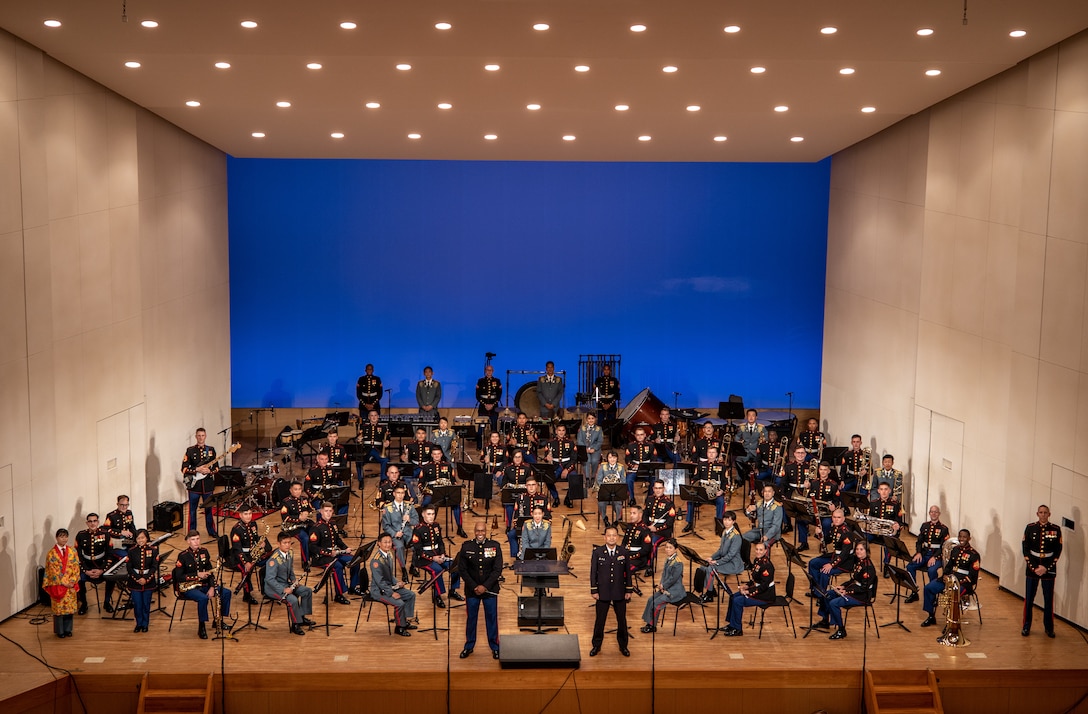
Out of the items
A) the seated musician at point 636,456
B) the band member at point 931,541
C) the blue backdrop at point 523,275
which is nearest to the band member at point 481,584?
the band member at point 931,541

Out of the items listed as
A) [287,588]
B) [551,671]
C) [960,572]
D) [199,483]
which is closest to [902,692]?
[960,572]

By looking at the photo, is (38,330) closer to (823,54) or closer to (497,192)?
(823,54)

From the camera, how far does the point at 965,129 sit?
51.3 ft

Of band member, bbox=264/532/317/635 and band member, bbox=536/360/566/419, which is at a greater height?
band member, bbox=536/360/566/419

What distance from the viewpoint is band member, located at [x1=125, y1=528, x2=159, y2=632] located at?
13125mm

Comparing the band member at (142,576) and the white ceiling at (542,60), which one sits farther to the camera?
the band member at (142,576)

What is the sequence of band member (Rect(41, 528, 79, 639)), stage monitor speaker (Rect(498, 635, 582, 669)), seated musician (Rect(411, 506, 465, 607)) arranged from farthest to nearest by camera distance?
1. seated musician (Rect(411, 506, 465, 607))
2. band member (Rect(41, 528, 79, 639))
3. stage monitor speaker (Rect(498, 635, 582, 669))

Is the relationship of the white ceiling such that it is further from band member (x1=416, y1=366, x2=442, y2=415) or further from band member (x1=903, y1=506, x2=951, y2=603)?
band member (x1=903, y1=506, x2=951, y2=603)

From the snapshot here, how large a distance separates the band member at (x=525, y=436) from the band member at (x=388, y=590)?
577 cm

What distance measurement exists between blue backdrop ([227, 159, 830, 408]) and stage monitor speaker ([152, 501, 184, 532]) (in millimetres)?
6400

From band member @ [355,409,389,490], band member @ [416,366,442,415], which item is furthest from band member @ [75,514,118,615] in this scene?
band member @ [416,366,442,415]

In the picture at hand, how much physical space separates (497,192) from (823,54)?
448 inches

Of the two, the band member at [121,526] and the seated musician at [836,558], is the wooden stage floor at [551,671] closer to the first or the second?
the seated musician at [836,558]

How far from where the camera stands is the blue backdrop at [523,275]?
2295 centimetres
